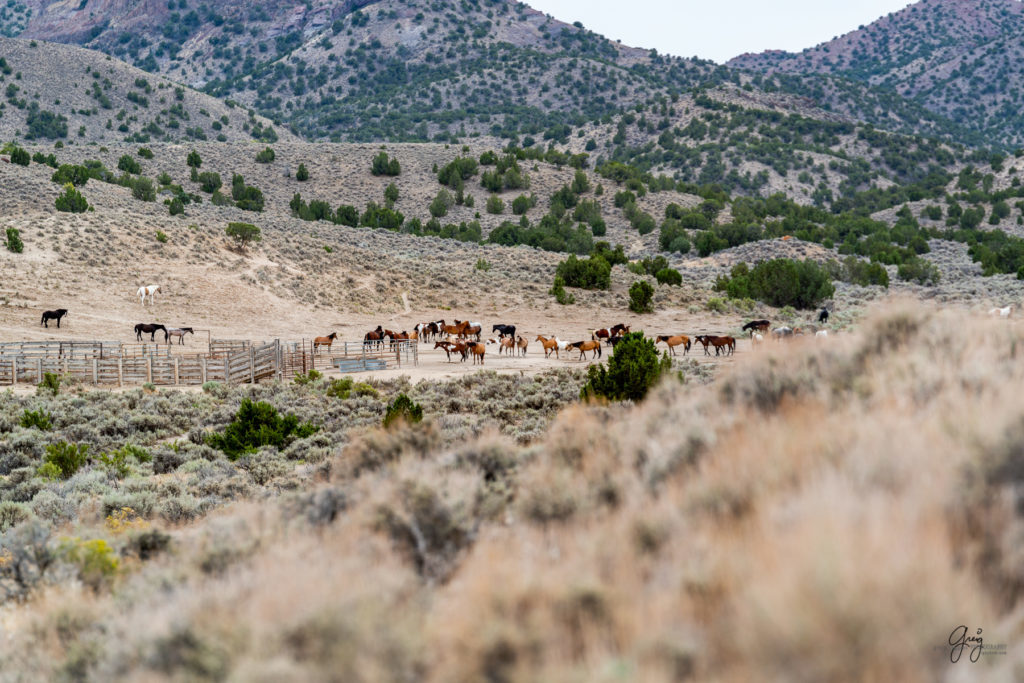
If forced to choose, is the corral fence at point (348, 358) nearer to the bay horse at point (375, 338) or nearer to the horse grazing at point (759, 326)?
the bay horse at point (375, 338)

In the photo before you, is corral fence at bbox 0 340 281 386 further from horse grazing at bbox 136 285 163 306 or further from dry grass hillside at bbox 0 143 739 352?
horse grazing at bbox 136 285 163 306

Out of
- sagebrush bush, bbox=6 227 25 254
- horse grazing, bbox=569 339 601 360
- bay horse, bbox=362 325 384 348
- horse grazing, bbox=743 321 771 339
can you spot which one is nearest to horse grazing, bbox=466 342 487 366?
bay horse, bbox=362 325 384 348

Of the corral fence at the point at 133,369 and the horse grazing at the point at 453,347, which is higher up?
the horse grazing at the point at 453,347

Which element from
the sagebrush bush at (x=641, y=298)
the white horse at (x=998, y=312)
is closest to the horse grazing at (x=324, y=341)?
the sagebrush bush at (x=641, y=298)

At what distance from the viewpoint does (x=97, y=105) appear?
402 ft

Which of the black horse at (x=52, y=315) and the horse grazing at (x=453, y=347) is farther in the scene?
the black horse at (x=52, y=315)

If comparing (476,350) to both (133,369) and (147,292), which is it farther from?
(147,292)

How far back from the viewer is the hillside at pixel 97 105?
115 meters

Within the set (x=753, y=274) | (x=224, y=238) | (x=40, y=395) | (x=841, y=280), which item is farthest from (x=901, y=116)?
(x=40, y=395)

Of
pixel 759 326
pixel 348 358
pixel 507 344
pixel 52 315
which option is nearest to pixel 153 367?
pixel 348 358

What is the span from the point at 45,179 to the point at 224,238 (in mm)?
20989
